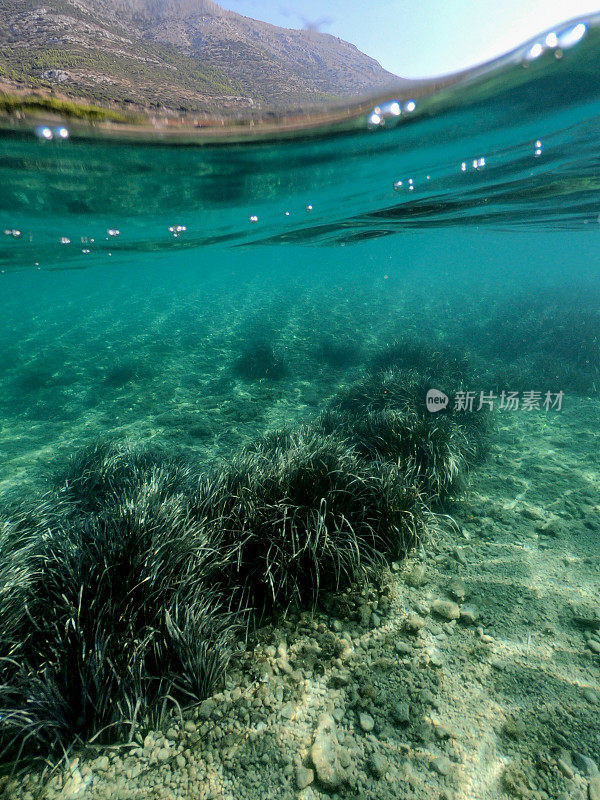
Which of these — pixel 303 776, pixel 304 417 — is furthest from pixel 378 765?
pixel 304 417

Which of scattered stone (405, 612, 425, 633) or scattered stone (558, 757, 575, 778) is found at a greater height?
scattered stone (558, 757, 575, 778)

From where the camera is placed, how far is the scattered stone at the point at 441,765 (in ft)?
7.34

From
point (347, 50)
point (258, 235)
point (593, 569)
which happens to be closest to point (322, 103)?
point (593, 569)

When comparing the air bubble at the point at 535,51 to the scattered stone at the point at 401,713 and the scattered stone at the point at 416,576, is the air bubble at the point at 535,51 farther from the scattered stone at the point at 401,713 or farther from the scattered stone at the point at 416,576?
the scattered stone at the point at 401,713

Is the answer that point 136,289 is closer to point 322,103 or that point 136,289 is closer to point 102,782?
point 322,103

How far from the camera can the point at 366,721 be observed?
2.49m

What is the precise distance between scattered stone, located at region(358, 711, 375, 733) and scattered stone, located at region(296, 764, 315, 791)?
1.47ft

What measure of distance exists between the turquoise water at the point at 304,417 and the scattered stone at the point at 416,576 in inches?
6.4

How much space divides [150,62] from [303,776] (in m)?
12.5

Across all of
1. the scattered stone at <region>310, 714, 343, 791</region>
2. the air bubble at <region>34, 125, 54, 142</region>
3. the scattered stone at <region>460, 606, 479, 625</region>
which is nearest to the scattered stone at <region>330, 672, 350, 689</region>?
the scattered stone at <region>310, 714, 343, 791</region>

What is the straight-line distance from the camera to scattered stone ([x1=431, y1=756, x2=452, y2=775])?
2.24 meters

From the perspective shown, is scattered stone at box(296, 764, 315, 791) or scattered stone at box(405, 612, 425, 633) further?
scattered stone at box(405, 612, 425, 633)

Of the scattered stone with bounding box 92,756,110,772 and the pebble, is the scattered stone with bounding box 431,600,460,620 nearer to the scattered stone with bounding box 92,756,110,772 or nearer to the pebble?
the pebble

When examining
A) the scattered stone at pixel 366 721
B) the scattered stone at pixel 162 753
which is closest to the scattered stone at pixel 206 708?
the scattered stone at pixel 162 753
